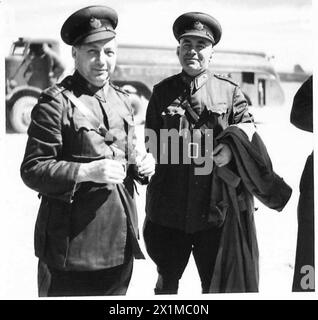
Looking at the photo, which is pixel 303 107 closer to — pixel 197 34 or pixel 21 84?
pixel 197 34

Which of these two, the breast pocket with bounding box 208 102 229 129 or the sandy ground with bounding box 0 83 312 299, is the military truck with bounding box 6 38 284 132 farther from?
the breast pocket with bounding box 208 102 229 129

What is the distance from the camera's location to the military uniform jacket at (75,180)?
8.97 ft

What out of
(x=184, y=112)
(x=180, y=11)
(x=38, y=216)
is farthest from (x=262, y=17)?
(x=38, y=216)

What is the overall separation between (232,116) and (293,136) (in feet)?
1.79

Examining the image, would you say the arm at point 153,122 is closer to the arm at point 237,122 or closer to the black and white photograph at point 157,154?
the black and white photograph at point 157,154

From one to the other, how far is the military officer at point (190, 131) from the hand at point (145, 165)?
15 centimetres

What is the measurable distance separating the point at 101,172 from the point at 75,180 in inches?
5.1

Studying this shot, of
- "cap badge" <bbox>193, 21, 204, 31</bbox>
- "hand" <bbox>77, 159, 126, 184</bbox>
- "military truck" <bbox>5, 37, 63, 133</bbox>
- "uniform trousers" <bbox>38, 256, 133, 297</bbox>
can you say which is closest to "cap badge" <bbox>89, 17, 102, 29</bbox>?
"military truck" <bbox>5, 37, 63, 133</bbox>

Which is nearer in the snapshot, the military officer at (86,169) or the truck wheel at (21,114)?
the military officer at (86,169)

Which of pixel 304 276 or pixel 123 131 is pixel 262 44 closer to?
pixel 123 131

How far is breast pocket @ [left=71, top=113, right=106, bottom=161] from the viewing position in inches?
110

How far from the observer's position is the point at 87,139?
9.22ft

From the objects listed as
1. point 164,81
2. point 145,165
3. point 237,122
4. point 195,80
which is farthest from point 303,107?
point 145,165

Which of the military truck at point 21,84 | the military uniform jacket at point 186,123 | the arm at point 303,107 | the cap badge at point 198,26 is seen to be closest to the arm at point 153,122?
the military uniform jacket at point 186,123
